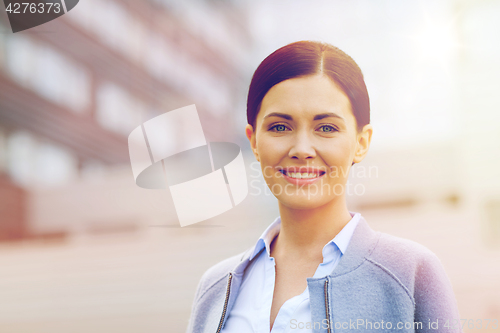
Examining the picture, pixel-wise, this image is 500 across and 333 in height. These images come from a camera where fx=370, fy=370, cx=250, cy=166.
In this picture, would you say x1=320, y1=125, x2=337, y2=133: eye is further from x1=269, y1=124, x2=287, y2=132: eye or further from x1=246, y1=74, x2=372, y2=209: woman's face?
x1=269, y1=124, x2=287, y2=132: eye

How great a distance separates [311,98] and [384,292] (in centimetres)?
88

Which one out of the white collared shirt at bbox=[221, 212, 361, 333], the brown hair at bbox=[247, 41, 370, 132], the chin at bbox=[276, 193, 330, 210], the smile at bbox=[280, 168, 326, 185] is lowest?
the white collared shirt at bbox=[221, 212, 361, 333]

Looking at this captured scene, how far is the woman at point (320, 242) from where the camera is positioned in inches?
59.5

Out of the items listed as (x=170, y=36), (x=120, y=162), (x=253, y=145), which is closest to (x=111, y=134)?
(x=120, y=162)

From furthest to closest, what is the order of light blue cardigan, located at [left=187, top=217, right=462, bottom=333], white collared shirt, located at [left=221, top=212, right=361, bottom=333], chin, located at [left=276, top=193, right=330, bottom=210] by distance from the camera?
1. chin, located at [left=276, top=193, right=330, bottom=210]
2. white collared shirt, located at [left=221, top=212, right=361, bottom=333]
3. light blue cardigan, located at [left=187, top=217, right=462, bottom=333]

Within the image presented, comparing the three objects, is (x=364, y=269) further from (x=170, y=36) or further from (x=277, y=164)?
(x=170, y=36)

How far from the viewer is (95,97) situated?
11.1m

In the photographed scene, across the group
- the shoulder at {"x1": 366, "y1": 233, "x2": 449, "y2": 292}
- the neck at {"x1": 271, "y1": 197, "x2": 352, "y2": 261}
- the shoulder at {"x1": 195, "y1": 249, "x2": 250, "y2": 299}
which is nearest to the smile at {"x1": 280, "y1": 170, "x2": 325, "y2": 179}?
the neck at {"x1": 271, "y1": 197, "x2": 352, "y2": 261}

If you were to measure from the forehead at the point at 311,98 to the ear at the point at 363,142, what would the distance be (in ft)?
0.41

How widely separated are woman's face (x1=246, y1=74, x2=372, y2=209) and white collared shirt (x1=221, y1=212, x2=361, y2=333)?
0.71 ft

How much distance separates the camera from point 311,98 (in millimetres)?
1661

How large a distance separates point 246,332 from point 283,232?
1.70 feet

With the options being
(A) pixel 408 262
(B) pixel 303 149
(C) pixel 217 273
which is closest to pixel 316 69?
(B) pixel 303 149

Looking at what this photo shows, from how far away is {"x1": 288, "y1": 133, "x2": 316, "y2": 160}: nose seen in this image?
1624 millimetres
